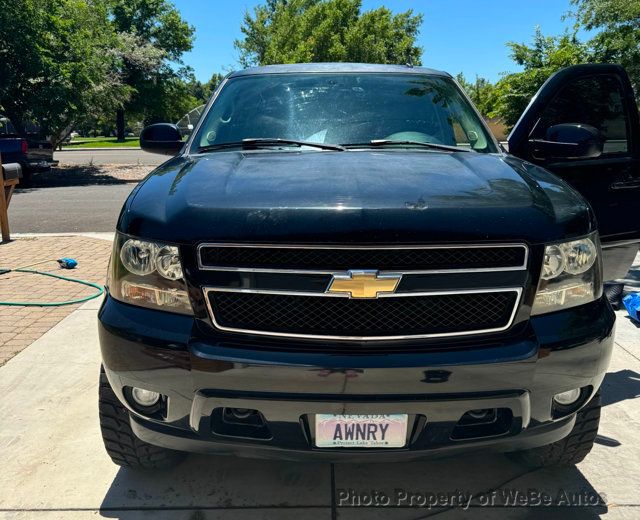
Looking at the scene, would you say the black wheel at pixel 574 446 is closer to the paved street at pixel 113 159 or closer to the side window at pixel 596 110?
the side window at pixel 596 110

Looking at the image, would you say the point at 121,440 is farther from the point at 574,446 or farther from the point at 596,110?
the point at 596,110

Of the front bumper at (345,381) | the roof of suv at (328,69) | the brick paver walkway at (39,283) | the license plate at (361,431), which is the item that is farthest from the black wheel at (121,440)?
the roof of suv at (328,69)

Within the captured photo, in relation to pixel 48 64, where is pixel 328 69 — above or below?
above

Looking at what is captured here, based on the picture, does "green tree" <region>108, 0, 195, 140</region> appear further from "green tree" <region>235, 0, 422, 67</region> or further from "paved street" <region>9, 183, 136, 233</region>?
"paved street" <region>9, 183, 136, 233</region>

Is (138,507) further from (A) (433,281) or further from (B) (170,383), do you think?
(A) (433,281)

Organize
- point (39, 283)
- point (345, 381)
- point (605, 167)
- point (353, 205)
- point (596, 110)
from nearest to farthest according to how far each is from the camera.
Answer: point (345, 381) < point (353, 205) < point (605, 167) < point (596, 110) < point (39, 283)

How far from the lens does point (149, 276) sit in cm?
228

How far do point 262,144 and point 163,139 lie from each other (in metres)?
1.08

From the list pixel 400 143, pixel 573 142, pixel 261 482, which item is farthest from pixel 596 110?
pixel 261 482

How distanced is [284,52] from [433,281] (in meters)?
24.9

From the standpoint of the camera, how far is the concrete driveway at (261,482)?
262cm

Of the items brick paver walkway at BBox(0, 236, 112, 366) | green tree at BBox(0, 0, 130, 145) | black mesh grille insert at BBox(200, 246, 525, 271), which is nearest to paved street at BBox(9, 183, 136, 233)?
brick paver walkway at BBox(0, 236, 112, 366)

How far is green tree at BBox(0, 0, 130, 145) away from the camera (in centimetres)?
1628

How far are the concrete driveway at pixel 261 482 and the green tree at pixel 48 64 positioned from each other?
15388 mm
